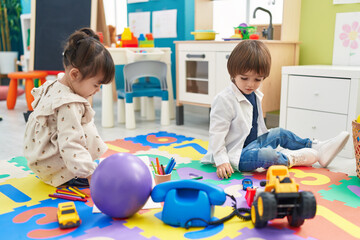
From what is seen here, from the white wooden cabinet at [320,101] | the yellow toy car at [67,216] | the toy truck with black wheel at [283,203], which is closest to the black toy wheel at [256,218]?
the toy truck with black wheel at [283,203]

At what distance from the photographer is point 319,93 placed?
6.35 ft

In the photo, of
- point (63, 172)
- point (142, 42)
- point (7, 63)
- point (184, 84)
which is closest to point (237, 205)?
point (63, 172)

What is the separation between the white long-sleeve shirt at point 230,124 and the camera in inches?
61.2

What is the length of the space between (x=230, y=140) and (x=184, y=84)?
1.10 meters

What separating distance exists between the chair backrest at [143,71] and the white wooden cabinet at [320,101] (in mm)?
925

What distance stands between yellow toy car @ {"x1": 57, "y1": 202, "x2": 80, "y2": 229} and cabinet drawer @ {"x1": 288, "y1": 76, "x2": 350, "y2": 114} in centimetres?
140

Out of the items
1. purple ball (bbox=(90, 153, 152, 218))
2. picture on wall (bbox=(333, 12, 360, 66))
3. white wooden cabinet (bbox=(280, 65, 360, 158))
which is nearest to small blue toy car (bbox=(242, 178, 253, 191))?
purple ball (bbox=(90, 153, 152, 218))

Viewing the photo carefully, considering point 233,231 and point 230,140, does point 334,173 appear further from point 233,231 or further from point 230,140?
point 233,231

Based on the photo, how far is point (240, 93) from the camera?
1.58 metres

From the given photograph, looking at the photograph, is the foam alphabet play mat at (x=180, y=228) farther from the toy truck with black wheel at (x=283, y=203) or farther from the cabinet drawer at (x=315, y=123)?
the cabinet drawer at (x=315, y=123)

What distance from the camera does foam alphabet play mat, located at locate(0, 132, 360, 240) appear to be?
1035 millimetres

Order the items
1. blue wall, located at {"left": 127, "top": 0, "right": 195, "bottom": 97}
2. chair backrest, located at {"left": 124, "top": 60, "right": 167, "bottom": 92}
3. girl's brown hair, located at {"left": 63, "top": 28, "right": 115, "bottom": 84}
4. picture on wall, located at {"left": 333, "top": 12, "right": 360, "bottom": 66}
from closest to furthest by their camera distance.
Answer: girl's brown hair, located at {"left": 63, "top": 28, "right": 115, "bottom": 84}, picture on wall, located at {"left": 333, "top": 12, "right": 360, "bottom": 66}, chair backrest, located at {"left": 124, "top": 60, "right": 167, "bottom": 92}, blue wall, located at {"left": 127, "top": 0, "right": 195, "bottom": 97}

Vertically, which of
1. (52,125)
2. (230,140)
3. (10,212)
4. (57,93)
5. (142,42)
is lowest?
(10,212)

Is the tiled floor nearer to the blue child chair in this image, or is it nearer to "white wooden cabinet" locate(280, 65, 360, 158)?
the blue child chair
